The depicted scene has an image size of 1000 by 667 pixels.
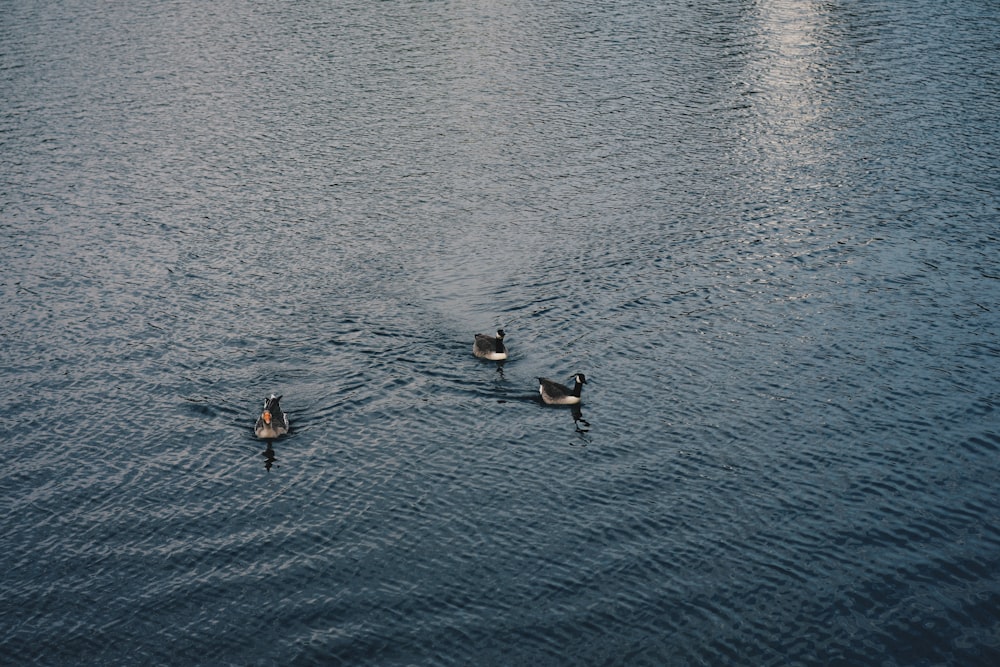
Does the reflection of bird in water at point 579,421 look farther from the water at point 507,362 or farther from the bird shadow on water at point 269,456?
the bird shadow on water at point 269,456

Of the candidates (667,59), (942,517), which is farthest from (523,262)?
(667,59)

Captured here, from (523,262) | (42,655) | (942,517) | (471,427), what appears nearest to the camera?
(42,655)

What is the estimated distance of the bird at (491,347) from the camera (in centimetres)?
4503

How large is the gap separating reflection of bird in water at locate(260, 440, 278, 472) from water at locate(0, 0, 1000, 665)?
127 millimetres

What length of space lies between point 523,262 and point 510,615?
990 inches

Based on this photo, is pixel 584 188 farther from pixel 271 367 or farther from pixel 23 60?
pixel 23 60

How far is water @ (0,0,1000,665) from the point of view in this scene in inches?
1294

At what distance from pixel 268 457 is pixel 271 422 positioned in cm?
130

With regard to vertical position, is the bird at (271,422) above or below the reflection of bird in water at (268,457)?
above

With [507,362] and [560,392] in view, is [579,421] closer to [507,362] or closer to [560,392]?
[560,392]

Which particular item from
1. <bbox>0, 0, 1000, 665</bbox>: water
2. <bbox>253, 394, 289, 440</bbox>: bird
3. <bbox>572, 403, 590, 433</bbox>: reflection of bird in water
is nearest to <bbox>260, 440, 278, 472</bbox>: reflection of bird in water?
<bbox>0, 0, 1000, 665</bbox>: water

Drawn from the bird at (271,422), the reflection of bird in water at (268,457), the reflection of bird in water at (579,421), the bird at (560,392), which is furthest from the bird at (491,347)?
the reflection of bird in water at (268,457)

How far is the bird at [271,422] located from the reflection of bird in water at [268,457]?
1.53 ft

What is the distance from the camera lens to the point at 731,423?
138 ft
